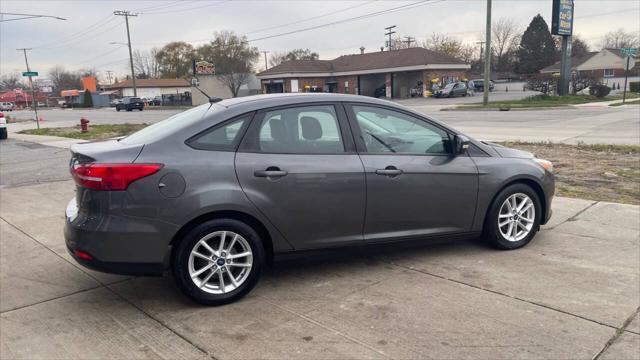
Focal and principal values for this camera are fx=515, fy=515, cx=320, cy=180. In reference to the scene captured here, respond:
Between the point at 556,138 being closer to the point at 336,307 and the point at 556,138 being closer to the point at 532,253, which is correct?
the point at 532,253

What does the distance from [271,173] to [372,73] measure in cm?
5572

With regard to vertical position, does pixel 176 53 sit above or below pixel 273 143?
above

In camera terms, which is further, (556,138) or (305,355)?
(556,138)

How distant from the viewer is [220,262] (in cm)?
387

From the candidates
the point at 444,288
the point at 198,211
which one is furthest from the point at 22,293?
the point at 444,288

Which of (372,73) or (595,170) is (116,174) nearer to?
(595,170)

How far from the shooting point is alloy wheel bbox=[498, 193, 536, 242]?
16.4ft

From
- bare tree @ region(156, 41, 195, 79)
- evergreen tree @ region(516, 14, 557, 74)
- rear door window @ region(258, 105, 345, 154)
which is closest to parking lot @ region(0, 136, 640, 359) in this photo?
rear door window @ region(258, 105, 345, 154)

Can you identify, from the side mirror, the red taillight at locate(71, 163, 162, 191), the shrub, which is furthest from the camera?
the shrub

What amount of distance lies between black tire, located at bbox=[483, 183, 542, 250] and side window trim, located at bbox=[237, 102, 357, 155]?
1.60 meters

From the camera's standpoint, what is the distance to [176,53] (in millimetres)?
101500

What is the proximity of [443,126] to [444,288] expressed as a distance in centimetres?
149

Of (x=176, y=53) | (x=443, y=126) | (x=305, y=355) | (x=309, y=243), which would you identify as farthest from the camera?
(x=176, y=53)

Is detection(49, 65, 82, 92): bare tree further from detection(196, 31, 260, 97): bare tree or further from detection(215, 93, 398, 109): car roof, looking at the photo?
detection(215, 93, 398, 109): car roof
